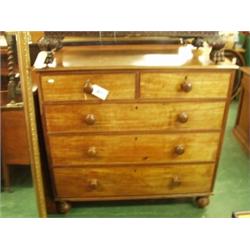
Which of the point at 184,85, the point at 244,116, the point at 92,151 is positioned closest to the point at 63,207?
the point at 92,151

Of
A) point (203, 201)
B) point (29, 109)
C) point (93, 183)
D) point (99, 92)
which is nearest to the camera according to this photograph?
point (29, 109)

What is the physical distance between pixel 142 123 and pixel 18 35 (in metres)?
0.72

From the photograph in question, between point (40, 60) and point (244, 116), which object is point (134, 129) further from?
point (244, 116)

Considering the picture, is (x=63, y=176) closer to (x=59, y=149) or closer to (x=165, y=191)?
(x=59, y=149)

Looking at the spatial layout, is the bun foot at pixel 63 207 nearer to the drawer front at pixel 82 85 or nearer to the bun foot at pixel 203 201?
the drawer front at pixel 82 85

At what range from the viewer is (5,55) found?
1.44 m

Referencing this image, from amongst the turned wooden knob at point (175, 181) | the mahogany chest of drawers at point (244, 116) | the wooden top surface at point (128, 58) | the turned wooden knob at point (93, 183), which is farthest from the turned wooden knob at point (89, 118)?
the mahogany chest of drawers at point (244, 116)

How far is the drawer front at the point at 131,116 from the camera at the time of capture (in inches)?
56.0

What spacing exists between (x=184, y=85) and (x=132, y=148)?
1.44ft

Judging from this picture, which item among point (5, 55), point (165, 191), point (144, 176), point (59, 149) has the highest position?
point (5, 55)

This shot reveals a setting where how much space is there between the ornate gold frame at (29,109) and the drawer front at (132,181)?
186 millimetres

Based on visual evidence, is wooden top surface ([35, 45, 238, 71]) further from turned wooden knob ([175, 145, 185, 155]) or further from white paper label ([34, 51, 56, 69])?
turned wooden knob ([175, 145, 185, 155])

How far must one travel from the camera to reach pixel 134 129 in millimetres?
1489
